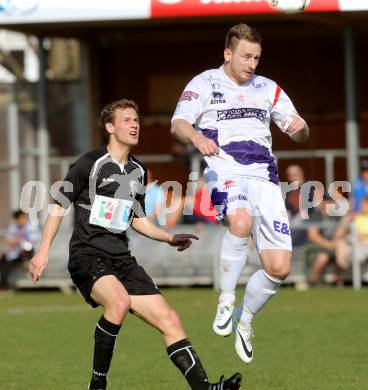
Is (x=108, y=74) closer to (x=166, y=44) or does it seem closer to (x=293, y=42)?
(x=166, y=44)

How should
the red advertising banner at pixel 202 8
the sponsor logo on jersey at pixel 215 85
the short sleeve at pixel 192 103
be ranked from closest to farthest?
the short sleeve at pixel 192 103
the sponsor logo on jersey at pixel 215 85
the red advertising banner at pixel 202 8

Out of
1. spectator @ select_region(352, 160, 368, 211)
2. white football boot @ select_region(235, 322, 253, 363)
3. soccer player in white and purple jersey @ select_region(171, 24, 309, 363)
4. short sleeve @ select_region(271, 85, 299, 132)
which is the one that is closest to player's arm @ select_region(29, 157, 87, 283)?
soccer player in white and purple jersey @ select_region(171, 24, 309, 363)

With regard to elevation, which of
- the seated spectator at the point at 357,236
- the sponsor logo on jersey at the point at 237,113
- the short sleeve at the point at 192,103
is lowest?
the seated spectator at the point at 357,236

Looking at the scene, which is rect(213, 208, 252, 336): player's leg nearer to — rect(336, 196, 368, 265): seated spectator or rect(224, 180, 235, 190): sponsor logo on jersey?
rect(224, 180, 235, 190): sponsor logo on jersey

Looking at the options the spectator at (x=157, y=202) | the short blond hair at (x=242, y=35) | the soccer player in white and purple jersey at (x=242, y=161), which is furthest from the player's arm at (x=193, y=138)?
the spectator at (x=157, y=202)

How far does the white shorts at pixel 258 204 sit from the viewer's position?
8.66 meters

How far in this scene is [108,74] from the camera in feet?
70.8

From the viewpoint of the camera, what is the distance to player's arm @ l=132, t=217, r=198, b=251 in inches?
322

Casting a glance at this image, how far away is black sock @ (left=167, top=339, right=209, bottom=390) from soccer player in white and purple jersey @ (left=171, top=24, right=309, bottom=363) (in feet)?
2.31

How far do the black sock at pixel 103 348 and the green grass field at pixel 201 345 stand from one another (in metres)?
1.10

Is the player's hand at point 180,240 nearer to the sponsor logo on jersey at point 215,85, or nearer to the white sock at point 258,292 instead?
the white sock at point 258,292

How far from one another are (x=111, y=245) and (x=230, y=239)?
100 cm

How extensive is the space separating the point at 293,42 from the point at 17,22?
5462 mm

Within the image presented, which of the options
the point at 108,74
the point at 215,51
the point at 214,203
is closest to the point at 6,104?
the point at 108,74
